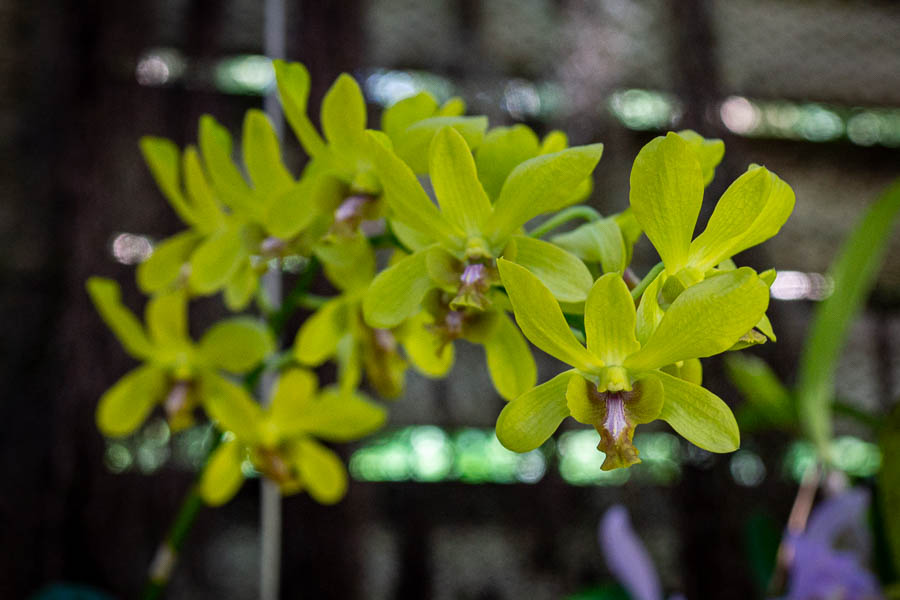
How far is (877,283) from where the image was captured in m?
0.80

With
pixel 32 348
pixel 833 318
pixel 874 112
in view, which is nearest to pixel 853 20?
pixel 874 112

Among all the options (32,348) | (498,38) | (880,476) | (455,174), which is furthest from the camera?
(498,38)

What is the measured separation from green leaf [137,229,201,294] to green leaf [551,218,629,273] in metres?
0.18

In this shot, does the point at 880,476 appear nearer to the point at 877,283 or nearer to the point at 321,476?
the point at 321,476

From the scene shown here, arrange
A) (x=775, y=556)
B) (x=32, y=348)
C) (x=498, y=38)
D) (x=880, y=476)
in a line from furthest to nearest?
(x=498, y=38)
(x=32, y=348)
(x=775, y=556)
(x=880, y=476)

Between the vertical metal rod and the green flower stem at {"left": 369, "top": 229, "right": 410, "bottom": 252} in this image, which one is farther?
the vertical metal rod

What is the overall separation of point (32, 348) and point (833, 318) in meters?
0.69

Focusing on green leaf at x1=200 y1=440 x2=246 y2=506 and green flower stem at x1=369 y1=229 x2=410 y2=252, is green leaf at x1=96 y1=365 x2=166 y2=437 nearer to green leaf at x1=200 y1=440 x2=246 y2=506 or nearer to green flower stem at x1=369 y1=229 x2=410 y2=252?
green leaf at x1=200 y1=440 x2=246 y2=506

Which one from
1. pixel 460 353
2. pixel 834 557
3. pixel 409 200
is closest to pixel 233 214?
pixel 409 200

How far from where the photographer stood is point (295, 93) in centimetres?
22

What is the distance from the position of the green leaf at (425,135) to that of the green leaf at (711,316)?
69 millimetres

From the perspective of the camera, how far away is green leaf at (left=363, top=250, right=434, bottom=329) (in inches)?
7.2

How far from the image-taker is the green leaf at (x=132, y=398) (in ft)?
1.11

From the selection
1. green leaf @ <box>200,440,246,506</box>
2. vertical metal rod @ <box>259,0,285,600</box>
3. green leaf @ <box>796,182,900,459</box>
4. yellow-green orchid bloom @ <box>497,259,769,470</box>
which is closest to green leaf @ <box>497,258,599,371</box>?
yellow-green orchid bloom @ <box>497,259,769,470</box>
